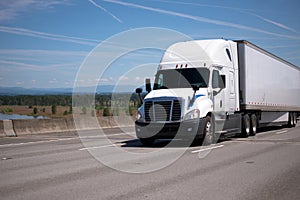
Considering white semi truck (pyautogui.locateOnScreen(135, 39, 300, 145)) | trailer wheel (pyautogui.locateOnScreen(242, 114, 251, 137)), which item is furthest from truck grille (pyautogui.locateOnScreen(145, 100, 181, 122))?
trailer wheel (pyautogui.locateOnScreen(242, 114, 251, 137))

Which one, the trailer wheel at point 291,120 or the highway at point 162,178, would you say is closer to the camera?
the highway at point 162,178

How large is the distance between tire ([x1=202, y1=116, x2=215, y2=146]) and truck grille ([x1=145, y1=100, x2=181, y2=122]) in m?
1.16

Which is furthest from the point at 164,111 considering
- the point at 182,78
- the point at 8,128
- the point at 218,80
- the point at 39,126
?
the point at 39,126

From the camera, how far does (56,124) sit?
977 inches

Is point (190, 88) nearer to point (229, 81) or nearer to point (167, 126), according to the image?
point (167, 126)

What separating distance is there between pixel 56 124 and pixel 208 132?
1241 cm

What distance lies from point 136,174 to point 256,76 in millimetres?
13191

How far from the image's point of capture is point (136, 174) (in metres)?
8.89

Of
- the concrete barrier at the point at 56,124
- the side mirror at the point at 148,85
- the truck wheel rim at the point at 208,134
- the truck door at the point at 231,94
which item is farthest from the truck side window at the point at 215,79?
the concrete barrier at the point at 56,124

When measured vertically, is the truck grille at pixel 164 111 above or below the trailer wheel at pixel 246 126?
above

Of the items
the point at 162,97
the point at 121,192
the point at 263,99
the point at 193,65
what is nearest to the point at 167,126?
the point at 162,97

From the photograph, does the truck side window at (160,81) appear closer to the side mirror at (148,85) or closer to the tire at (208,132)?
the side mirror at (148,85)

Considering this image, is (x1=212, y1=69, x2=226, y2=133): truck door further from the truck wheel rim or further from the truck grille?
the truck grille

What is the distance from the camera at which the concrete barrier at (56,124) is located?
21812mm
